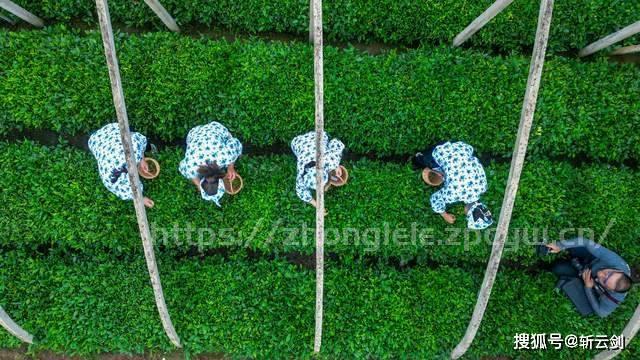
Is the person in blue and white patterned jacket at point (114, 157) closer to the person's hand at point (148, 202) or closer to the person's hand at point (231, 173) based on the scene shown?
the person's hand at point (148, 202)

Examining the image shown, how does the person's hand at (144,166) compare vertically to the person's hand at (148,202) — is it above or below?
above

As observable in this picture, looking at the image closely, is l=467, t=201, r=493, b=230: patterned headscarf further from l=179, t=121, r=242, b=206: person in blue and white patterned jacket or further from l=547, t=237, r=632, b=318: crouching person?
l=179, t=121, r=242, b=206: person in blue and white patterned jacket

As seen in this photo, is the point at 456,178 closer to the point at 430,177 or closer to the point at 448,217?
the point at 430,177

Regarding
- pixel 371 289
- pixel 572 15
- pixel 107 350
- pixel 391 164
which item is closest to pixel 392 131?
pixel 391 164

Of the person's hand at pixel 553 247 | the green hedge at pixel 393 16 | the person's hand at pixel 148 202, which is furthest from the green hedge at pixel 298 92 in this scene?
the person's hand at pixel 553 247

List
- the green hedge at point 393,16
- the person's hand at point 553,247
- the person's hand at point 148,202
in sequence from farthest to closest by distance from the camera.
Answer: the green hedge at point 393,16, the person's hand at point 553,247, the person's hand at point 148,202

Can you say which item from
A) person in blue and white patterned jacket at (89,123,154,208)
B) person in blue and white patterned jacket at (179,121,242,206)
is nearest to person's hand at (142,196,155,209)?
person in blue and white patterned jacket at (89,123,154,208)
